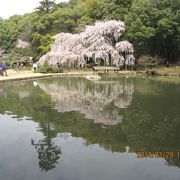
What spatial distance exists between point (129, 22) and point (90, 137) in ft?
89.1

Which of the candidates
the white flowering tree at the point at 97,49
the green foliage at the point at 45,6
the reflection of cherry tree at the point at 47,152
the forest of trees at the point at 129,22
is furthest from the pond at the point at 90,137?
the green foliage at the point at 45,6

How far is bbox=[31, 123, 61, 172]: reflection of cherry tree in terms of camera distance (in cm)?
918

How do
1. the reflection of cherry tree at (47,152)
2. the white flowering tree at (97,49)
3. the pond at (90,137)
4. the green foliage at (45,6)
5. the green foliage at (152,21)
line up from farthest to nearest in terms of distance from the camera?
the green foliage at (45,6), the white flowering tree at (97,49), the green foliage at (152,21), the reflection of cherry tree at (47,152), the pond at (90,137)

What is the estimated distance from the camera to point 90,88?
2388 cm

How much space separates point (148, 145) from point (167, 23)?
26.6 metres

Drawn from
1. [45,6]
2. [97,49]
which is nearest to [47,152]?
[97,49]

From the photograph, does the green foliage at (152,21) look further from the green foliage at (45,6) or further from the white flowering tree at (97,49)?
the green foliage at (45,6)

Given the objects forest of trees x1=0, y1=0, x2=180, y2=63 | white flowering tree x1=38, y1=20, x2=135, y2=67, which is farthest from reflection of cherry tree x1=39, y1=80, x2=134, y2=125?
forest of trees x1=0, y1=0, x2=180, y2=63

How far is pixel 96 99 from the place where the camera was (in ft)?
63.5

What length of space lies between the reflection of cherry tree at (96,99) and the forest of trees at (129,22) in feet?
41.7

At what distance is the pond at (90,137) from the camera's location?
871 cm

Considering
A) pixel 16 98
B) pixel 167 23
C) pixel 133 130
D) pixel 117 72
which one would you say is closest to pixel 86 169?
pixel 133 130

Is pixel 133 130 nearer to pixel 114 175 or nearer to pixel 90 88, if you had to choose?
pixel 114 175

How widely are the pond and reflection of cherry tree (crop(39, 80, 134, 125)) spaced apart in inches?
1.7
